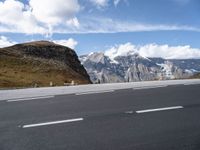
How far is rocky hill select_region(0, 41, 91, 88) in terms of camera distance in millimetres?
76500

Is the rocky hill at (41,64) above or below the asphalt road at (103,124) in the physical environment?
above

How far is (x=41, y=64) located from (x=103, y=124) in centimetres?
9242

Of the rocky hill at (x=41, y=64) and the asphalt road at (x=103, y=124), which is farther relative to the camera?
the rocky hill at (x=41, y=64)

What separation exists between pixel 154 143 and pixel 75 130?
81.6 inches

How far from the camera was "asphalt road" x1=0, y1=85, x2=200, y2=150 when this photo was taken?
7.23 metres

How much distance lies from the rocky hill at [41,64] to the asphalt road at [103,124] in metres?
55.9

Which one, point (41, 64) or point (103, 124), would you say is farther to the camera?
point (41, 64)

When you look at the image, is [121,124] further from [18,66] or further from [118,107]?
[18,66]

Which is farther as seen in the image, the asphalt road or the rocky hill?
the rocky hill

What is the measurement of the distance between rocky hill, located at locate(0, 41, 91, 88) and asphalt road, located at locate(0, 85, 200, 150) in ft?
183

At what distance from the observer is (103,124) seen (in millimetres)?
8930

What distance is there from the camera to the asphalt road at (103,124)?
7234 mm

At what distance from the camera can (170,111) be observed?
10.5 meters

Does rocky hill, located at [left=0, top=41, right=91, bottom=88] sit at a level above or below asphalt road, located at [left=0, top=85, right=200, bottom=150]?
above
